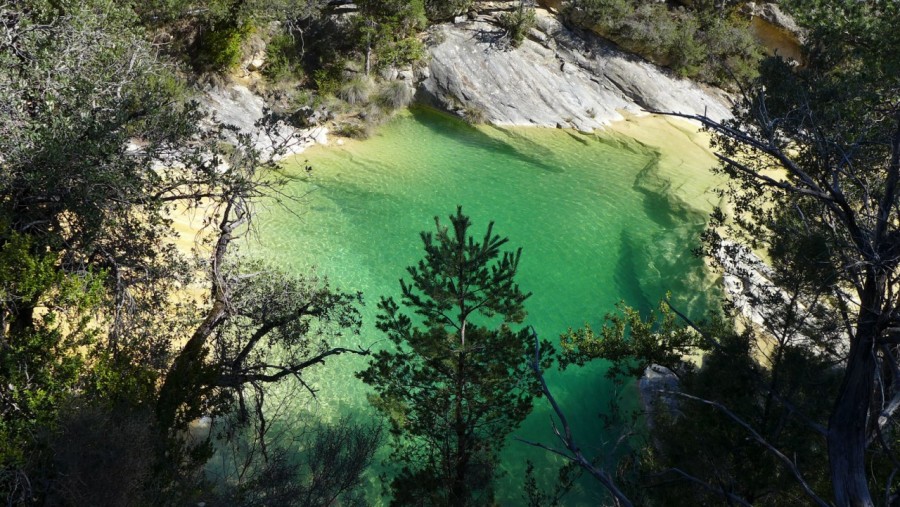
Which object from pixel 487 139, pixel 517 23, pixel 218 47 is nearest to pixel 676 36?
pixel 517 23

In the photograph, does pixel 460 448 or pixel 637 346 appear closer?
pixel 460 448

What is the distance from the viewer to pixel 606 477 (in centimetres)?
434

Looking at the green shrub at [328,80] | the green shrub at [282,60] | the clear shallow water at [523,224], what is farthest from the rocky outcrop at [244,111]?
the green shrub at [328,80]

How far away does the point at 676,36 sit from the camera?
3095 cm

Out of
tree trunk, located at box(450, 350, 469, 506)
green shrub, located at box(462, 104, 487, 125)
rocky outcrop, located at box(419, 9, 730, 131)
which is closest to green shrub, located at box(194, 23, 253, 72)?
rocky outcrop, located at box(419, 9, 730, 131)

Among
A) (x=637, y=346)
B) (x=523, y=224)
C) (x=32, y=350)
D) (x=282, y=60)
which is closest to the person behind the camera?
(x=32, y=350)

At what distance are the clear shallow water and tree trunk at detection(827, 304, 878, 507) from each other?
769 centimetres

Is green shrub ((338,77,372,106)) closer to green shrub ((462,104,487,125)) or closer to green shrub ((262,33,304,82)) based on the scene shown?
green shrub ((262,33,304,82))

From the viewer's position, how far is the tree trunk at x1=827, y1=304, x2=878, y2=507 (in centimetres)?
493

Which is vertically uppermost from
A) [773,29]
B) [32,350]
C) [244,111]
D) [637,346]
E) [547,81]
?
[773,29]

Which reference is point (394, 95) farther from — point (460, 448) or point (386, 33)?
point (460, 448)

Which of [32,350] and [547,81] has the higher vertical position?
[547,81]

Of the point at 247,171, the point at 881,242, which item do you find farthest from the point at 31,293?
the point at 881,242

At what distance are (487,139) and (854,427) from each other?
22467mm
